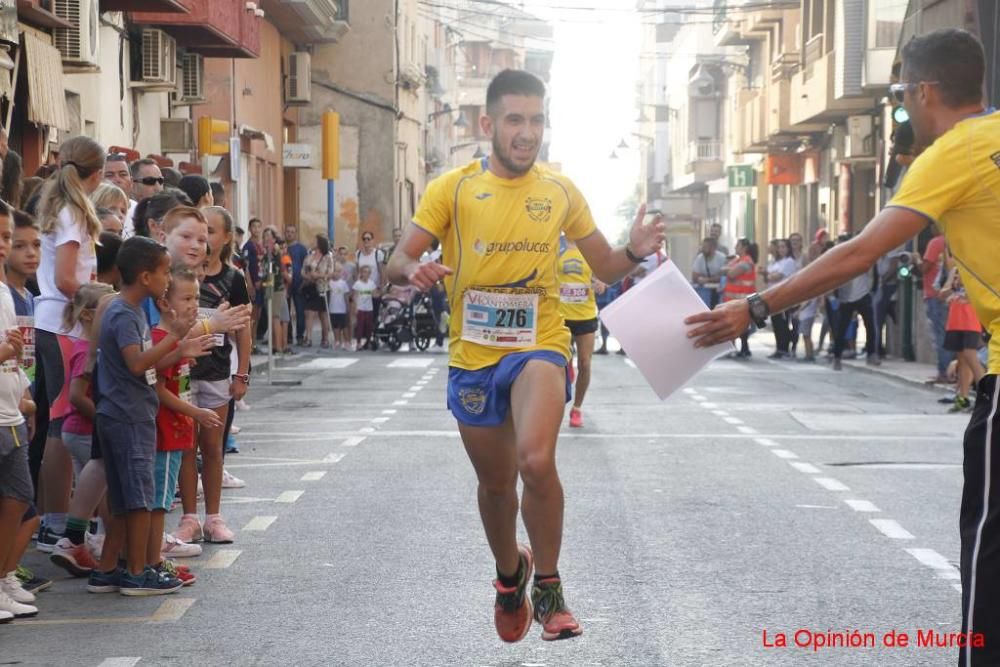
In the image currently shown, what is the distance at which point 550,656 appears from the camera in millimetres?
6789

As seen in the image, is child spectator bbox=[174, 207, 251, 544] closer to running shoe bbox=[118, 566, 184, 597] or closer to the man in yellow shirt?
running shoe bbox=[118, 566, 184, 597]

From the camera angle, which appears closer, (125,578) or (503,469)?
(503,469)

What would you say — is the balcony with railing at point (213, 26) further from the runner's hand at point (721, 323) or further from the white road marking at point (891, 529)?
the runner's hand at point (721, 323)

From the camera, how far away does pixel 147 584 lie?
26.3ft

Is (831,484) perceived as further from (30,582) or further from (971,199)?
(971,199)

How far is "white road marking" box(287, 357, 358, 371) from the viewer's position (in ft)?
87.1

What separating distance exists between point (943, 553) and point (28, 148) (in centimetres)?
1474

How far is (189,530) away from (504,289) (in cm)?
324

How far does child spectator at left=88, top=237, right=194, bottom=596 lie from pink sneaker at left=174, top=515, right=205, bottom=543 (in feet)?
4.22

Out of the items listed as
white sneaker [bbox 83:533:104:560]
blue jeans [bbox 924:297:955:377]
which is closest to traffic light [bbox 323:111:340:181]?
blue jeans [bbox 924:297:955:377]

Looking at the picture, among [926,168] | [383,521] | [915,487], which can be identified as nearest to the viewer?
[926,168]

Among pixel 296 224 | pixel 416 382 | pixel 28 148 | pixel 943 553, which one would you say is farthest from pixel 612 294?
pixel 943 553

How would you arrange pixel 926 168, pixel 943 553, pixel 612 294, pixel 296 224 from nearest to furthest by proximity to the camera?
pixel 926 168 < pixel 943 553 < pixel 612 294 < pixel 296 224

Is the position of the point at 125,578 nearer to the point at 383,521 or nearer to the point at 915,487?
the point at 383,521
